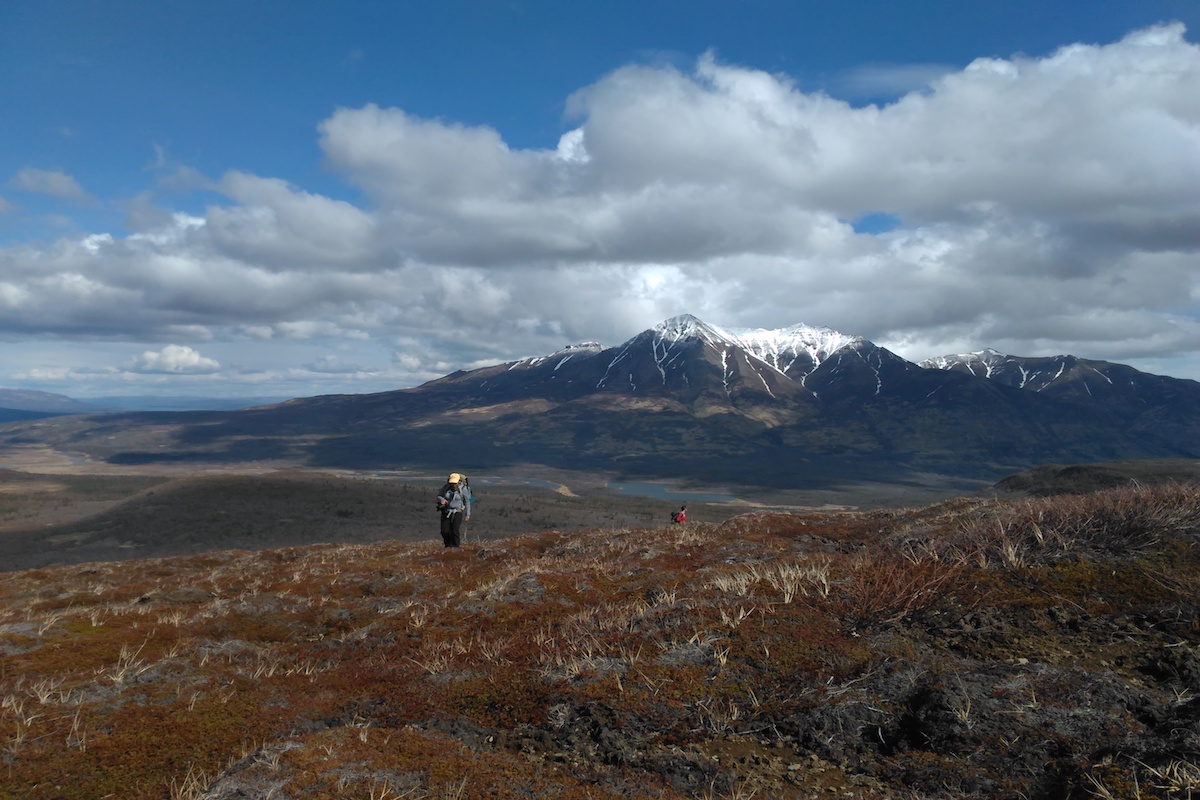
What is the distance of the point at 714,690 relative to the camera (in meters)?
5.03

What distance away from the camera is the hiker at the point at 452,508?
19.9 metres

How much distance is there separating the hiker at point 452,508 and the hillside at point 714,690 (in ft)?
35.8

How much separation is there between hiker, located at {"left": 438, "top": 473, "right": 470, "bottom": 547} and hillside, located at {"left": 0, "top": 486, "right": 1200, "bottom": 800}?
35.8 feet

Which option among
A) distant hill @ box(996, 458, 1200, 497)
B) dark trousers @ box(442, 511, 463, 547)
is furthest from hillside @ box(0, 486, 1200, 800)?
distant hill @ box(996, 458, 1200, 497)

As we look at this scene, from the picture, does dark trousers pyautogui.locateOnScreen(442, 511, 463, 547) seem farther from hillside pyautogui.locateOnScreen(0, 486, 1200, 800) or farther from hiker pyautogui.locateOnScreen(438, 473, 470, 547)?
hillside pyautogui.locateOnScreen(0, 486, 1200, 800)

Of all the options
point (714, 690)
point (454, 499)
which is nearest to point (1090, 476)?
point (454, 499)

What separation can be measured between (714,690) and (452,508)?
1603cm

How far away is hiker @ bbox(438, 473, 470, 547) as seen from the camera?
1989 centimetres

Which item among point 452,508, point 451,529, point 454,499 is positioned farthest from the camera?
point 454,499

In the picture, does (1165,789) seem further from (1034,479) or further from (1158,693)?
(1034,479)

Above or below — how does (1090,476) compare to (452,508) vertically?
below

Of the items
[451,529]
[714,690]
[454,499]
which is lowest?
[451,529]

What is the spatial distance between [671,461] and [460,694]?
18651cm

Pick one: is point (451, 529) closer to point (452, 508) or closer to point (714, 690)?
point (452, 508)
